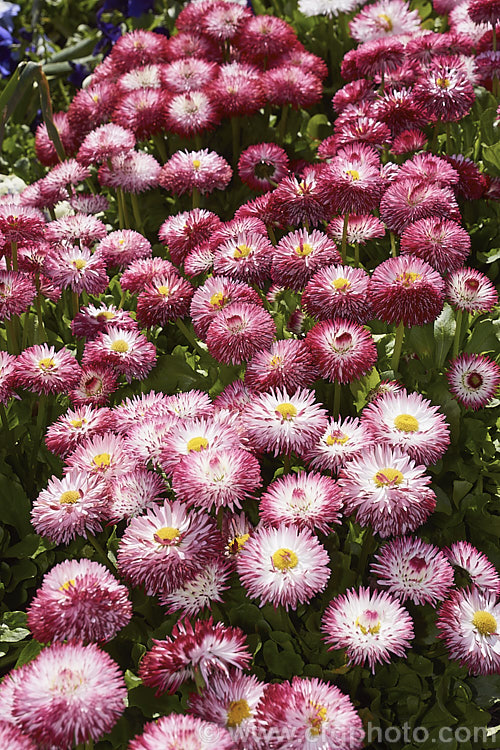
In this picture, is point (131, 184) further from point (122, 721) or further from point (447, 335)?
point (122, 721)

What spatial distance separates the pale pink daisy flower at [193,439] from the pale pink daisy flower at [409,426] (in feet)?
0.86

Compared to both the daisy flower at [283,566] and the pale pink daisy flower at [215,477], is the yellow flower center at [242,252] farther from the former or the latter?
the daisy flower at [283,566]

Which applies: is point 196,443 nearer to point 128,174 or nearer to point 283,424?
point 283,424

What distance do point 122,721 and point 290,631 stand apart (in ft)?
1.09

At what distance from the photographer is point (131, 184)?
88.5 inches

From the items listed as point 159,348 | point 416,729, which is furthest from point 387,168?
point 416,729

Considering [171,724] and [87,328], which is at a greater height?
[87,328]

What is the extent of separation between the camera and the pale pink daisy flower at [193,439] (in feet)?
4.37

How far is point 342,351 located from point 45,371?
0.63 metres

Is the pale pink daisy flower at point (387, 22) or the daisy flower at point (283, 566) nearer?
the daisy flower at point (283, 566)

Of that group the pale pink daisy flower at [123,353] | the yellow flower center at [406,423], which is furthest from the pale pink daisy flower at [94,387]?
the yellow flower center at [406,423]

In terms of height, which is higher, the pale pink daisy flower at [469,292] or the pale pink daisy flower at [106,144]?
the pale pink daisy flower at [106,144]

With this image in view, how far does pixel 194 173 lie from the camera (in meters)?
2.16

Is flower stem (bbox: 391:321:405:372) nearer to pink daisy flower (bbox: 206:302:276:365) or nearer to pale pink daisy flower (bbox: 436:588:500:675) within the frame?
pink daisy flower (bbox: 206:302:276:365)
